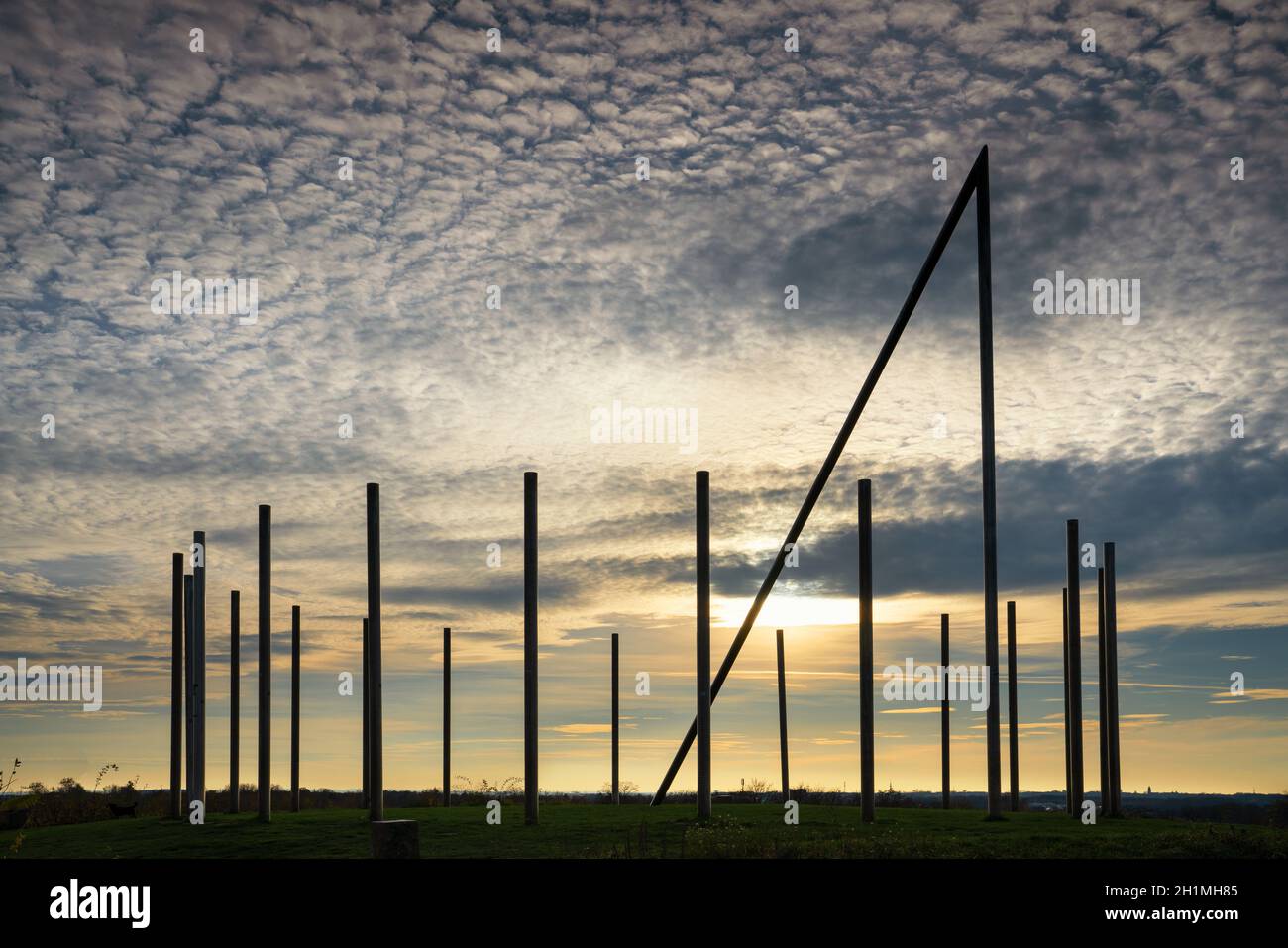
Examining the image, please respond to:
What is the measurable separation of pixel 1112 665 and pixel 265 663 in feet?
64.6

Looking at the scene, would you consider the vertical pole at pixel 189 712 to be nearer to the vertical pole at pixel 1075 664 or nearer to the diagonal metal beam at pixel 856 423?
the diagonal metal beam at pixel 856 423

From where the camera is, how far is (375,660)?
23875mm

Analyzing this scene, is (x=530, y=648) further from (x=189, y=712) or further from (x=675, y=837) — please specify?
(x=189, y=712)

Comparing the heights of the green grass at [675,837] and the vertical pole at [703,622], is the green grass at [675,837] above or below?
below

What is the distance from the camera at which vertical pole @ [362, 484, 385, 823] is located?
23609 millimetres

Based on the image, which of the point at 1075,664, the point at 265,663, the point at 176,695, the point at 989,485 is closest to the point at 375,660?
the point at 265,663

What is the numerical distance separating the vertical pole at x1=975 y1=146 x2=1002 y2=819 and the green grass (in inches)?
44.6

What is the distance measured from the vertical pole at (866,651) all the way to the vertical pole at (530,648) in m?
6.52

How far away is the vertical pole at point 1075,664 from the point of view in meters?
27.3

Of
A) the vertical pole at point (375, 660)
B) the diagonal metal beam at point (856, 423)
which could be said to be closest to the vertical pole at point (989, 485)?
the diagonal metal beam at point (856, 423)
